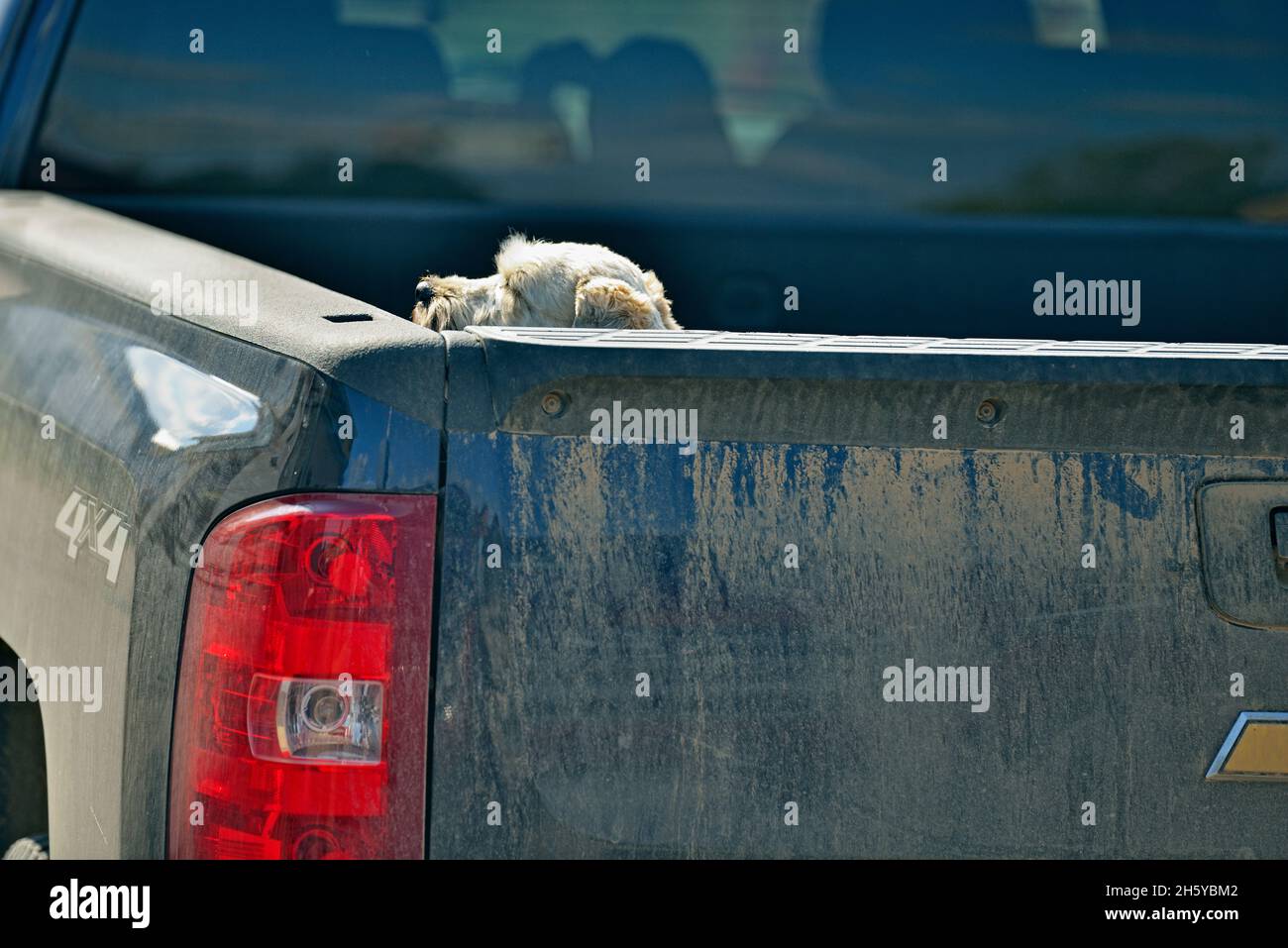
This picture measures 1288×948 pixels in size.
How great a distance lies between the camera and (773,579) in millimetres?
1705

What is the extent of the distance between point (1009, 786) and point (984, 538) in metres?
0.30

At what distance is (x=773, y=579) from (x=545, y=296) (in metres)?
1.44

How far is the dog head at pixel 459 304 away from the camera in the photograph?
298 centimetres

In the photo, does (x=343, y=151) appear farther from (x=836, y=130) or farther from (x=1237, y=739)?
(x=1237, y=739)
